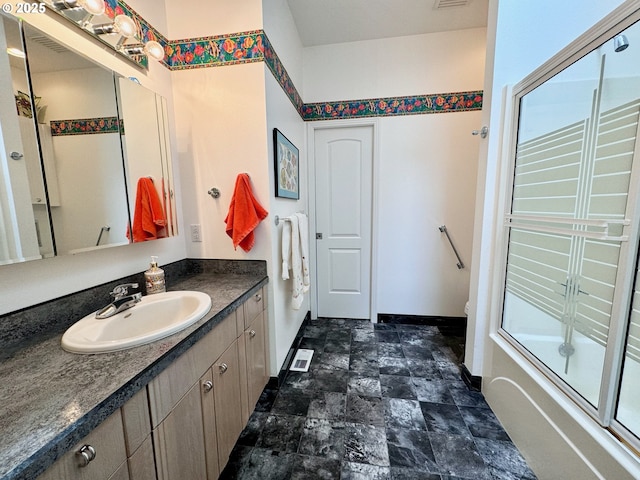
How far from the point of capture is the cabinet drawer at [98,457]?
51 centimetres

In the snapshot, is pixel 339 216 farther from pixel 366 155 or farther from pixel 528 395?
pixel 528 395

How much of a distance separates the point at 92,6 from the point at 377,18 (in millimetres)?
2061

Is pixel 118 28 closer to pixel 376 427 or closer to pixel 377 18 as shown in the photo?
pixel 377 18

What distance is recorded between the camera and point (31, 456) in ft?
1.46

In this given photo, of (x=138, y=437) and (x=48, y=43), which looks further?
(x=48, y=43)

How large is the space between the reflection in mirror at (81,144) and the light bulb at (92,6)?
18 centimetres

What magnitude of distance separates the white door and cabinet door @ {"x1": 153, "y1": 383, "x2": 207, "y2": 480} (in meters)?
1.91

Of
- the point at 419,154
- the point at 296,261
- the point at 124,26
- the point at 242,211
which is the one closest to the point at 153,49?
the point at 124,26

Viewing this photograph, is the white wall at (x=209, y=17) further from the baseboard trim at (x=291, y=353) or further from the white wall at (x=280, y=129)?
the baseboard trim at (x=291, y=353)

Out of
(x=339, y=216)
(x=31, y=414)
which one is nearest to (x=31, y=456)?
(x=31, y=414)

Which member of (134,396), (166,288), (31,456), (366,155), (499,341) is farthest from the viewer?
(366,155)

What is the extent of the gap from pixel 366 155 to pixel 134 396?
249 centimetres

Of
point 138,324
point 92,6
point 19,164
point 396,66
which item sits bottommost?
point 138,324

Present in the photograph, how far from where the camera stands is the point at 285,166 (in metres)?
1.86
